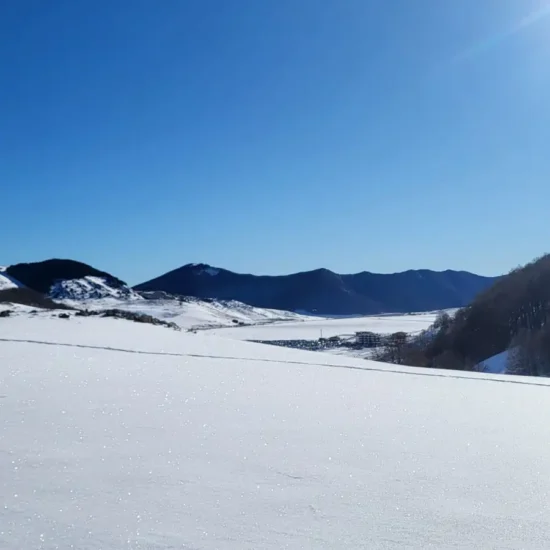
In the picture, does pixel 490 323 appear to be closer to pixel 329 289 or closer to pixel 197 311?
pixel 197 311

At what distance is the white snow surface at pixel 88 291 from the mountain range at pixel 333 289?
2781cm

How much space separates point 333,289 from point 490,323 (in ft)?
283

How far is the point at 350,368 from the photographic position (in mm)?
7348

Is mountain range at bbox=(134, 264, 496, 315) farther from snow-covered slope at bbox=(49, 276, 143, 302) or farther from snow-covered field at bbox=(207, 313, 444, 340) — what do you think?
snow-covered field at bbox=(207, 313, 444, 340)

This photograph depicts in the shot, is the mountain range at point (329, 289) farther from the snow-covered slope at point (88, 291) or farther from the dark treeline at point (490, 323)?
the dark treeline at point (490, 323)

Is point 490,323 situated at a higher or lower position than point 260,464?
higher

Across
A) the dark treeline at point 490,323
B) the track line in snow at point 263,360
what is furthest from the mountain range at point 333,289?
the track line in snow at point 263,360

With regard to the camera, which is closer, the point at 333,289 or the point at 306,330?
the point at 306,330

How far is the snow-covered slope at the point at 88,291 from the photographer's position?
79.6 m

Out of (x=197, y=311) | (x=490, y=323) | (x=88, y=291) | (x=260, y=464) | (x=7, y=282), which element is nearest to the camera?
(x=260, y=464)

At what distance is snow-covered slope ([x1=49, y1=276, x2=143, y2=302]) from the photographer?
79575mm

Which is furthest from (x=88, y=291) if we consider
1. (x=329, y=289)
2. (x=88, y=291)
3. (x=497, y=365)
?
(x=497, y=365)

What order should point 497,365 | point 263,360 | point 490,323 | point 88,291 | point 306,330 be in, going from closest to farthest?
point 263,360, point 497,365, point 490,323, point 306,330, point 88,291

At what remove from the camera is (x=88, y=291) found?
83500 millimetres
